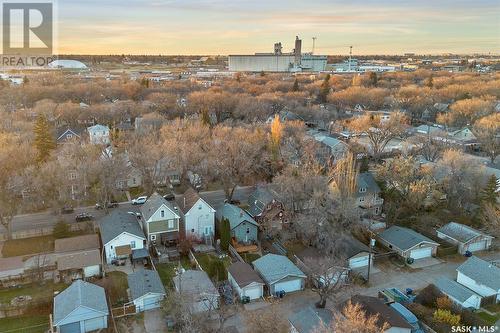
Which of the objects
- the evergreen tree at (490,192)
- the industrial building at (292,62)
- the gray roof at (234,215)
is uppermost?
the industrial building at (292,62)

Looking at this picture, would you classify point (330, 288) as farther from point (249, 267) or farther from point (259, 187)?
point (259, 187)

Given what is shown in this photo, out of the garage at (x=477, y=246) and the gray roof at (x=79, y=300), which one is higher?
the garage at (x=477, y=246)

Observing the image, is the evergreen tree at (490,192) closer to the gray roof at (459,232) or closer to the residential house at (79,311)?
the gray roof at (459,232)

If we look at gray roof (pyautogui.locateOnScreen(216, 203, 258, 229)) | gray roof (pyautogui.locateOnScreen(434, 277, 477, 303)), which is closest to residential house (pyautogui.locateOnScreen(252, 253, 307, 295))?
gray roof (pyautogui.locateOnScreen(216, 203, 258, 229))

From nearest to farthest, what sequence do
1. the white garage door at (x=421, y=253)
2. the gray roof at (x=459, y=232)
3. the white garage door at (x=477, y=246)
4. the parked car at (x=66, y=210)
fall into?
the white garage door at (x=421, y=253)
the gray roof at (x=459, y=232)
the white garage door at (x=477, y=246)
the parked car at (x=66, y=210)

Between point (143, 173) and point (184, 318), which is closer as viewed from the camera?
point (184, 318)

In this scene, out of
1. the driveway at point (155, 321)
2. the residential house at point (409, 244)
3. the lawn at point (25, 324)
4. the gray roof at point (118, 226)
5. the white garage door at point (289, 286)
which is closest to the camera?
the lawn at point (25, 324)

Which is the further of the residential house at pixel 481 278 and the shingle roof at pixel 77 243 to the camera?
the shingle roof at pixel 77 243

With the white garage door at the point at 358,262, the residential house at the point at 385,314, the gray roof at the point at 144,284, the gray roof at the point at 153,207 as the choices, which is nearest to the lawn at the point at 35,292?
the gray roof at the point at 144,284

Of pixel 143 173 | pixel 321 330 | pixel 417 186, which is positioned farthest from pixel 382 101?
pixel 321 330
